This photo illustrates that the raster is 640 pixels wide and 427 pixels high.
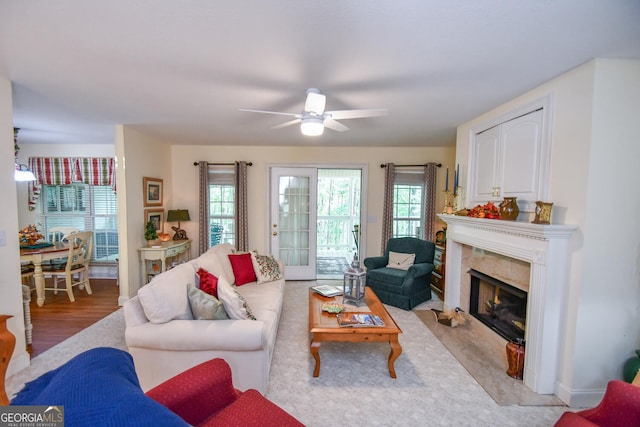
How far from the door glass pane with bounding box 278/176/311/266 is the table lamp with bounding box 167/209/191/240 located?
5.38ft

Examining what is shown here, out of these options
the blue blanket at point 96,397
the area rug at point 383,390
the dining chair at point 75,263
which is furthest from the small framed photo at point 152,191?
the blue blanket at point 96,397

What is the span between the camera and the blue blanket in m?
0.80

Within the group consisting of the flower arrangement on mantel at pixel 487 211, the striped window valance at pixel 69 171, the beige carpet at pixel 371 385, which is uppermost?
the striped window valance at pixel 69 171

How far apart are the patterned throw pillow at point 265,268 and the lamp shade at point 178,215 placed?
1828mm

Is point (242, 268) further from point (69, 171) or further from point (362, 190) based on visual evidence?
point (69, 171)

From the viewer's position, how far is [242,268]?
11.8ft

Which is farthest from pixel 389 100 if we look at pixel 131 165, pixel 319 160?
pixel 131 165

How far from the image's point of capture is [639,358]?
201cm

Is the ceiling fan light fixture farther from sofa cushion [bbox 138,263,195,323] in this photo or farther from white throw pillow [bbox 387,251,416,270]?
white throw pillow [bbox 387,251,416,270]

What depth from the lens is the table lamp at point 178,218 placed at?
475 centimetres

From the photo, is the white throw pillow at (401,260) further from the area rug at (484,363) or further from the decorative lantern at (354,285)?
the decorative lantern at (354,285)

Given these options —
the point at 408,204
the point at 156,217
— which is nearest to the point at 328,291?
the point at 408,204

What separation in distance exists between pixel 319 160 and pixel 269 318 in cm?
326

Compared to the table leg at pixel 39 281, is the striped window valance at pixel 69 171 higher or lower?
higher
